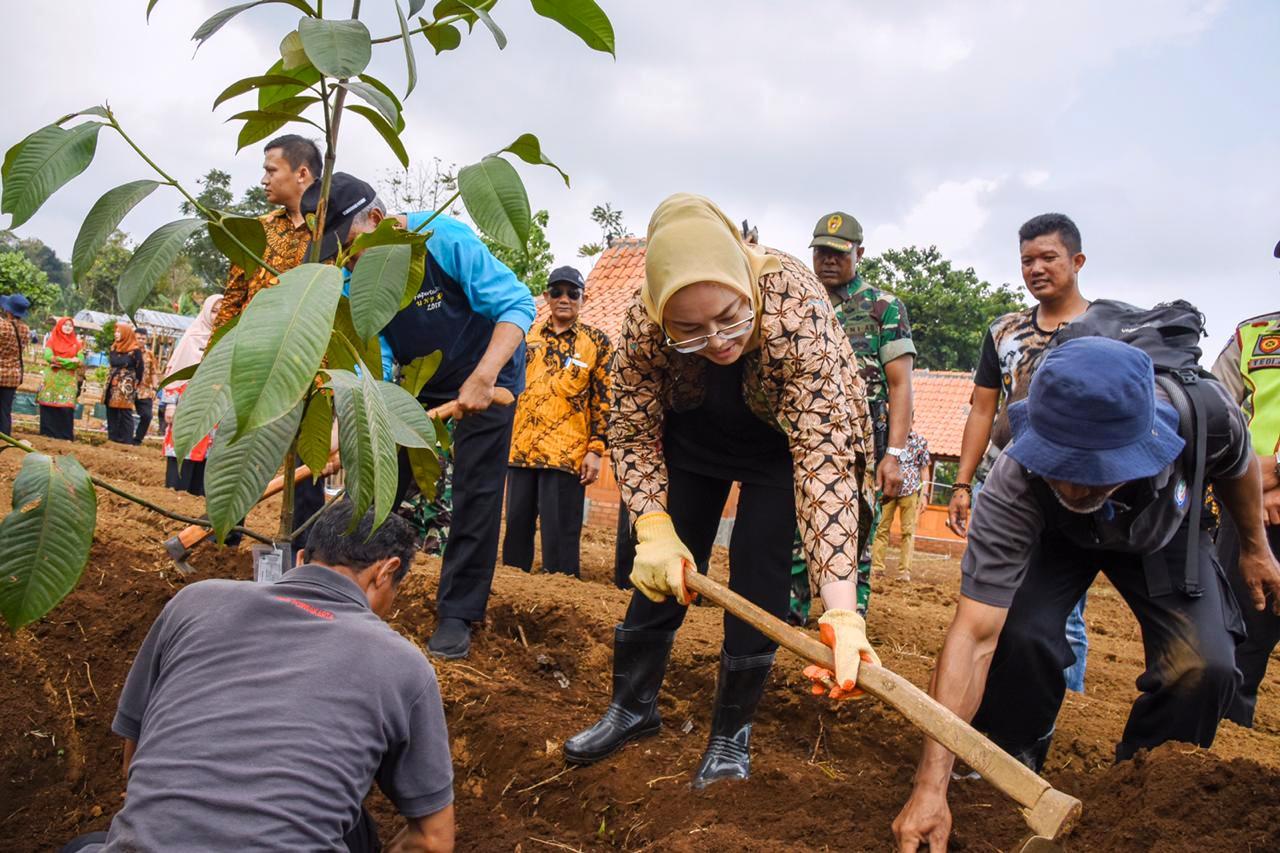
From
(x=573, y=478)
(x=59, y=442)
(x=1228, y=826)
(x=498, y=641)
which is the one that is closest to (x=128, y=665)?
(x=498, y=641)

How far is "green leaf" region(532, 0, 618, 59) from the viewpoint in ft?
4.86

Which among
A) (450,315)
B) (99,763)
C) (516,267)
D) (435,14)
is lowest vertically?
(99,763)

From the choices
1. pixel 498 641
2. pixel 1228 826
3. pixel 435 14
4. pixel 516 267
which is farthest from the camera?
pixel 516 267

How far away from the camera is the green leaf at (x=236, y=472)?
1313 millimetres

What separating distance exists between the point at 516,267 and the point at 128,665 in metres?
10.8

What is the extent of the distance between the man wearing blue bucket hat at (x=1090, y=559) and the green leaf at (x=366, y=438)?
55.6 inches

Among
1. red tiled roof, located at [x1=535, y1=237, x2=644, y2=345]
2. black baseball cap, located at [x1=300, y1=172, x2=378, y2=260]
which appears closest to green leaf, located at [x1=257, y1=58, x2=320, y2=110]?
black baseball cap, located at [x1=300, y1=172, x2=378, y2=260]

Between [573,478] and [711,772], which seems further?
[573,478]

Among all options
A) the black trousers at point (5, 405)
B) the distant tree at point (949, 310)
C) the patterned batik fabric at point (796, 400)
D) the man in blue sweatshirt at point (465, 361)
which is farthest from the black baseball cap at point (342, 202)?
the distant tree at point (949, 310)

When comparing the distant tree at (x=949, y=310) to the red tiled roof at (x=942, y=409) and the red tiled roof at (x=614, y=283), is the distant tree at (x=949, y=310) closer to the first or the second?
the red tiled roof at (x=942, y=409)

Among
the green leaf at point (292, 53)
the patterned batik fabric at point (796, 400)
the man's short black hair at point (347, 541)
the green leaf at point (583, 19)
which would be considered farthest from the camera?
the patterned batik fabric at point (796, 400)

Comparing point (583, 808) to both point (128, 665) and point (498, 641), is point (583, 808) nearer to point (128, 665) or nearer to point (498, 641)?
point (498, 641)

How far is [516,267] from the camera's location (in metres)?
13.7

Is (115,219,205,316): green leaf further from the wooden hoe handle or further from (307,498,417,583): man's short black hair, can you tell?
the wooden hoe handle
